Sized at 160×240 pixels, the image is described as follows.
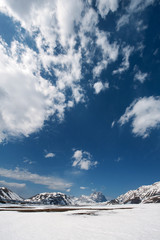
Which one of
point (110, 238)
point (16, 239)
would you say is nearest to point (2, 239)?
point (16, 239)

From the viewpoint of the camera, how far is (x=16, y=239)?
446 inches

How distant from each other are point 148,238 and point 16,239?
11.0 meters

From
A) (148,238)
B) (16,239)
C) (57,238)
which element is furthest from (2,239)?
(148,238)

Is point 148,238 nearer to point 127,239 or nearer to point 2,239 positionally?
point 127,239

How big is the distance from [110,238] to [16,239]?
7891 millimetres

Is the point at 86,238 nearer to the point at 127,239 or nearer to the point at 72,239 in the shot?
the point at 72,239

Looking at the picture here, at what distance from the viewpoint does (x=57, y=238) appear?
11406 millimetres

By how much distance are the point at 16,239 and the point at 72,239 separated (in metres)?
4.76

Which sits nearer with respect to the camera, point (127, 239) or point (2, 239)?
point (127, 239)

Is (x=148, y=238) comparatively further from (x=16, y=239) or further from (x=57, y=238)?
Result: (x=16, y=239)

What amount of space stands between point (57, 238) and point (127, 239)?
577 cm

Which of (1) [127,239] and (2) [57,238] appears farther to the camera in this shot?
(2) [57,238]

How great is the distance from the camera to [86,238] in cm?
1132

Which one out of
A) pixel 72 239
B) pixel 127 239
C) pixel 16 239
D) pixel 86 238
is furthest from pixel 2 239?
pixel 127 239
